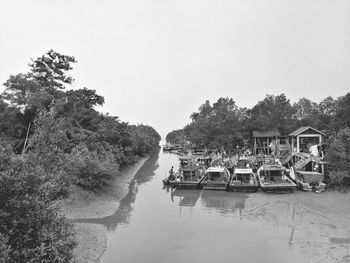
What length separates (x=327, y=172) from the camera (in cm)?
2859

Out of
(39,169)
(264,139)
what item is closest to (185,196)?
(39,169)

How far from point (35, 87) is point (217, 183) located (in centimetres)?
2346

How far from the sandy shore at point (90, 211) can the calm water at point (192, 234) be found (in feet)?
1.98

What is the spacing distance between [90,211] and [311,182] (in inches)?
805

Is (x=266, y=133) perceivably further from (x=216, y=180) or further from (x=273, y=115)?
→ (x=216, y=180)

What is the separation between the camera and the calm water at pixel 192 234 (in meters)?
14.3

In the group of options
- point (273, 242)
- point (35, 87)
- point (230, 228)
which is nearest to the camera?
point (273, 242)

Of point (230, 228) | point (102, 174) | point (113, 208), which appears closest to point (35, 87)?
point (102, 174)

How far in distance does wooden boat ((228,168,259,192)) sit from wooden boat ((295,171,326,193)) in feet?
14.2

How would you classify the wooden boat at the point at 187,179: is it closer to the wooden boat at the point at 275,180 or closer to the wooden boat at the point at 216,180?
the wooden boat at the point at 216,180

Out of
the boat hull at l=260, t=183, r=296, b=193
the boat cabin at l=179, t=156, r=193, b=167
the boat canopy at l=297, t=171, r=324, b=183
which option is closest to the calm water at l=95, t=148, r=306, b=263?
the boat hull at l=260, t=183, r=296, b=193

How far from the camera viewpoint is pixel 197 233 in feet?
57.5

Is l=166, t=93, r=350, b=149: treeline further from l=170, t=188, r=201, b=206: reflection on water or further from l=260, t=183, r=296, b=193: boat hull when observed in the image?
l=260, t=183, r=296, b=193: boat hull

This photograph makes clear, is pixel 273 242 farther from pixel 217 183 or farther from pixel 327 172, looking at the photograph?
pixel 327 172
